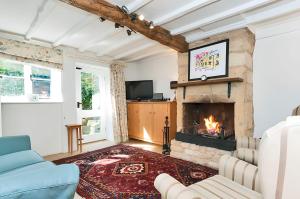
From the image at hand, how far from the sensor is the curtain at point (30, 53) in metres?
3.24

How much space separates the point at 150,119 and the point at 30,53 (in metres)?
2.89

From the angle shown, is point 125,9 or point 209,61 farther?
point 209,61

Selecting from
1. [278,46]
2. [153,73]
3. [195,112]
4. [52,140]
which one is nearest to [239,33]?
[278,46]

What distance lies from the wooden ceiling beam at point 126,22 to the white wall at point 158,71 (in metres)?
1.23

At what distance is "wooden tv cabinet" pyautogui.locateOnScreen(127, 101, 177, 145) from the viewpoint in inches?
173

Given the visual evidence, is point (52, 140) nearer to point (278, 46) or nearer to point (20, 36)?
point (20, 36)

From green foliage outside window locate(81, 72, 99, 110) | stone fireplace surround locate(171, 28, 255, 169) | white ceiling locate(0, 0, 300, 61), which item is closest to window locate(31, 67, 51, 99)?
white ceiling locate(0, 0, 300, 61)

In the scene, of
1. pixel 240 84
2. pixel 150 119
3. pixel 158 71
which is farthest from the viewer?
pixel 158 71

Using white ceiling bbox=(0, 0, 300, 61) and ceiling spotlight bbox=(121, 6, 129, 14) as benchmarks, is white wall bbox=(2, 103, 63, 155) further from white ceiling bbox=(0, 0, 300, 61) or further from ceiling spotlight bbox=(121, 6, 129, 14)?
ceiling spotlight bbox=(121, 6, 129, 14)

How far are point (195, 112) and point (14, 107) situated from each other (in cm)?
351

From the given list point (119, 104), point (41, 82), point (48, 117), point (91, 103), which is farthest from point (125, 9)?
point (91, 103)

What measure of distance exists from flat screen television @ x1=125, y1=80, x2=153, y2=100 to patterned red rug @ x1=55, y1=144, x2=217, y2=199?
1673mm

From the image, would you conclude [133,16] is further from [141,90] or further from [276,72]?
[141,90]

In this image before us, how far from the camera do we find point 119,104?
16.7 ft
